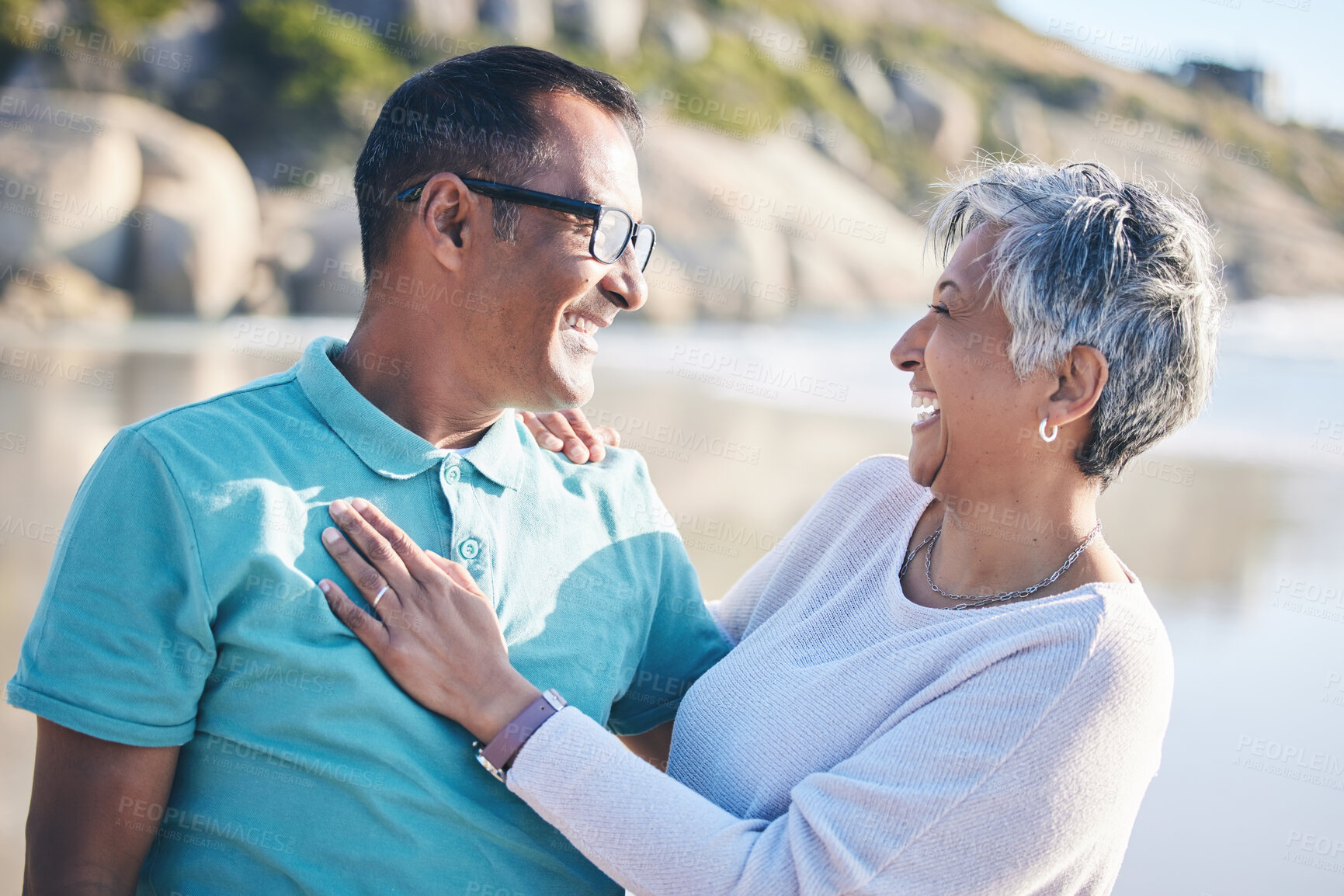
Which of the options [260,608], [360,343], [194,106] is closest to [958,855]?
[260,608]

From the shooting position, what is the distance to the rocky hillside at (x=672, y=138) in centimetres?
1290

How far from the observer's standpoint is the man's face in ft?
6.15

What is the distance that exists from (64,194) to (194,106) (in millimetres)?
9610

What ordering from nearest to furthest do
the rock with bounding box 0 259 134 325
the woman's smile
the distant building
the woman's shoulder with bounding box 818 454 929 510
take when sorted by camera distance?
the woman's smile < the woman's shoulder with bounding box 818 454 929 510 < the rock with bounding box 0 259 134 325 < the distant building

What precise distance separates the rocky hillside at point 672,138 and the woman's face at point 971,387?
19cm

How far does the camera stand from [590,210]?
188 centimetres

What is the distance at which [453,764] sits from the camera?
1.67 metres

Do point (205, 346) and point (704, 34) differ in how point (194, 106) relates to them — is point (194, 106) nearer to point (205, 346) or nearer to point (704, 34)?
Result: point (205, 346)

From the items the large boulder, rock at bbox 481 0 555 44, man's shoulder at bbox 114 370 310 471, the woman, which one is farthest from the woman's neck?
rock at bbox 481 0 555 44

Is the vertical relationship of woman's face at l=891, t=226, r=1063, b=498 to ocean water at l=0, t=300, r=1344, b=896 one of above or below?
above

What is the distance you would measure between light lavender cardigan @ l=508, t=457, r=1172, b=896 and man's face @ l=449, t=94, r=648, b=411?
59 cm

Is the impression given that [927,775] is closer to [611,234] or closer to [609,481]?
[609,481]

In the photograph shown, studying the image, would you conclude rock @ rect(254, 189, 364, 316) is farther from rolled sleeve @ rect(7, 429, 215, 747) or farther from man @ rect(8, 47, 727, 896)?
rolled sleeve @ rect(7, 429, 215, 747)

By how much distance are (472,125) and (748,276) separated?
56.9 feet
